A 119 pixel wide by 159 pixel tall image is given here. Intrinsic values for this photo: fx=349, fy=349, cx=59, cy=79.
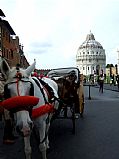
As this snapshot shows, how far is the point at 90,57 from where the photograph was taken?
142m

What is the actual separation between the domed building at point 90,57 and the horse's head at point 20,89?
135758 mm

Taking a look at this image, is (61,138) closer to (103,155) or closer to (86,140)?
(86,140)

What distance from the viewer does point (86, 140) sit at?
754cm

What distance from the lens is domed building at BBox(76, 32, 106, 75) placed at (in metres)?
140

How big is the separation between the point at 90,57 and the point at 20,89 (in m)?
139

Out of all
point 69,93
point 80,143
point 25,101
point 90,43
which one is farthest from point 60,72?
point 90,43

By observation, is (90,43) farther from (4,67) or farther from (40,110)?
(4,67)

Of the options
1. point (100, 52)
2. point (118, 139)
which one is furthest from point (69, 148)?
point (100, 52)

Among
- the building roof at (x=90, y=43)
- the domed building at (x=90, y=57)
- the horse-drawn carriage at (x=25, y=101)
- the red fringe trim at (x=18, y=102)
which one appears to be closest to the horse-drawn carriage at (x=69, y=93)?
the horse-drawn carriage at (x=25, y=101)

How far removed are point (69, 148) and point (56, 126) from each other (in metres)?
2.75

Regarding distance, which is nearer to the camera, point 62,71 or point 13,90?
point 13,90

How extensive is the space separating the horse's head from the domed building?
136 m

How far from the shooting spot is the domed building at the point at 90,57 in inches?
5522

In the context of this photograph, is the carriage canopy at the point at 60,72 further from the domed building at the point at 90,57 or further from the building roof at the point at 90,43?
the building roof at the point at 90,43
